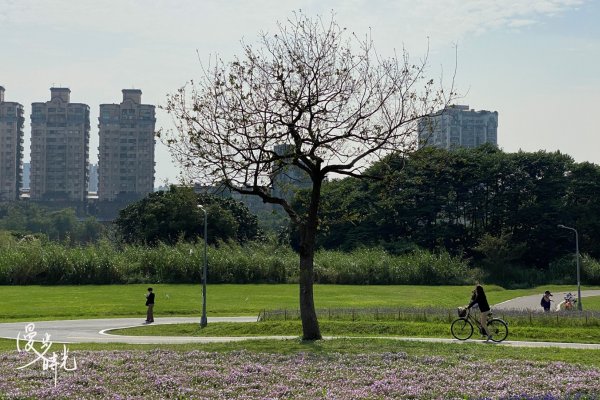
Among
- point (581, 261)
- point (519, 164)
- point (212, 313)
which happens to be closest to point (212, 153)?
point (212, 313)

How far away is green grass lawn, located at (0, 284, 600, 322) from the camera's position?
57.1 m

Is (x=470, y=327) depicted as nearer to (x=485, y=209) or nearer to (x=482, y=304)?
(x=482, y=304)

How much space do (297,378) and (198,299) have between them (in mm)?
48316

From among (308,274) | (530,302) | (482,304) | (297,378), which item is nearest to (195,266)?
(530,302)

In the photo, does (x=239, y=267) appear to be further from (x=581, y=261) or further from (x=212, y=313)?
(x=581, y=261)

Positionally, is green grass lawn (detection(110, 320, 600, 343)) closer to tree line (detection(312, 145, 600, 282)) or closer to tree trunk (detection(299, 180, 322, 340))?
tree trunk (detection(299, 180, 322, 340))

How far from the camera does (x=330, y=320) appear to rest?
41969mm

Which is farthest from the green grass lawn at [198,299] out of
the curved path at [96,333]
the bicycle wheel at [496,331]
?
the bicycle wheel at [496,331]

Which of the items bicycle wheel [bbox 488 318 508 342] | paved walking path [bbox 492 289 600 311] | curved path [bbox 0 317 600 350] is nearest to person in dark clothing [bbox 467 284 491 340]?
bicycle wheel [bbox 488 318 508 342]

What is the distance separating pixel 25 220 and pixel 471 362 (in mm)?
177352

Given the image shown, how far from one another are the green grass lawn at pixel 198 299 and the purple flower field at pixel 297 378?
34.2m

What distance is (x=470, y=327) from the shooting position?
32438 millimetres

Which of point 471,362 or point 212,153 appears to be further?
point 212,153

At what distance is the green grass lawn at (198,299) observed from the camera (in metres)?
57.1
